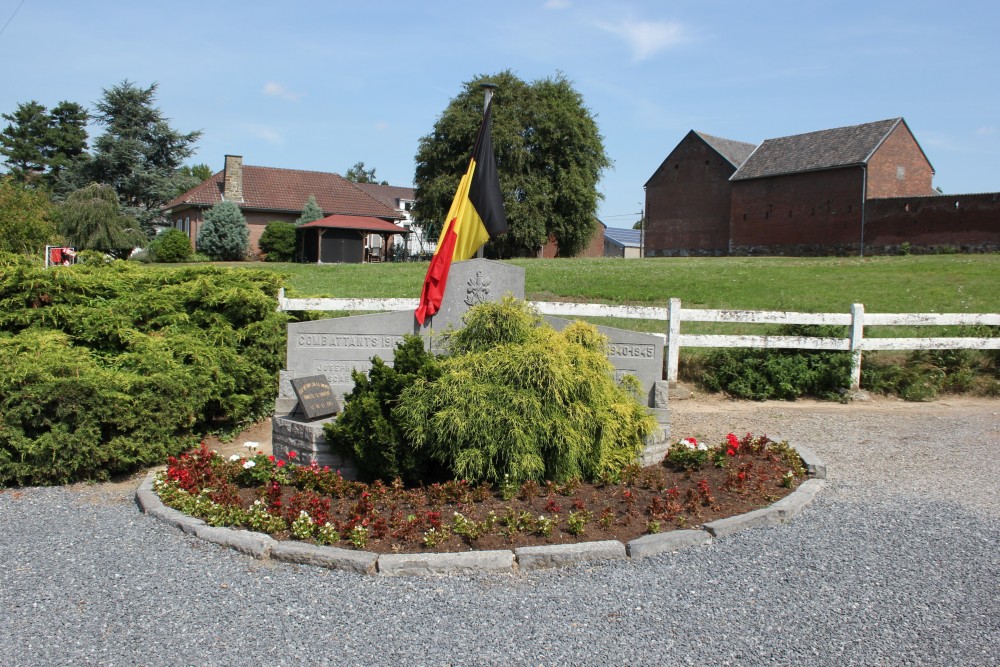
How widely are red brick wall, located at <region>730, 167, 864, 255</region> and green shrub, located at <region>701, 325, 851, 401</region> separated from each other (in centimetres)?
3812

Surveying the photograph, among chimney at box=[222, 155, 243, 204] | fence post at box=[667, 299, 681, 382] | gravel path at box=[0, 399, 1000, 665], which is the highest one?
chimney at box=[222, 155, 243, 204]

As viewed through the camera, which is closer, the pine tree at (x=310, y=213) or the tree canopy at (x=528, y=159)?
the tree canopy at (x=528, y=159)

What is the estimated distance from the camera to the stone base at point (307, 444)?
643cm

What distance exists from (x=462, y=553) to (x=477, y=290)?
11.4ft

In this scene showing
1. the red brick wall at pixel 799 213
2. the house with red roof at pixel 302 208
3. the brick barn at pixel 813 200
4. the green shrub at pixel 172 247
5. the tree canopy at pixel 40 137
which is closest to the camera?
the green shrub at pixel 172 247

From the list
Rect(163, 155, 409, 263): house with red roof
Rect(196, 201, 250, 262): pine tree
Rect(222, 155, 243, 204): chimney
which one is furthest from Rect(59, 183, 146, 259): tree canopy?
Rect(222, 155, 243, 204): chimney

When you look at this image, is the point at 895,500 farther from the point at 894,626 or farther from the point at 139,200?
the point at 139,200

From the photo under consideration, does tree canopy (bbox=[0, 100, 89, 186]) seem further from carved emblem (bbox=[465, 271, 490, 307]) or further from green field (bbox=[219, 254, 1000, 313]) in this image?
carved emblem (bbox=[465, 271, 490, 307])

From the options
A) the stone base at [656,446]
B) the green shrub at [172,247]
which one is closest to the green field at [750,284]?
the stone base at [656,446]

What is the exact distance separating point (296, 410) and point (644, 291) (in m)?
13.1

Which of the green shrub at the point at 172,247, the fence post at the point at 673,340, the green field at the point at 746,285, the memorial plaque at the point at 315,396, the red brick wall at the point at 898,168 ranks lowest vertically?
the memorial plaque at the point at 315,396

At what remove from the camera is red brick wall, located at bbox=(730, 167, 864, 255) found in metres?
45.7

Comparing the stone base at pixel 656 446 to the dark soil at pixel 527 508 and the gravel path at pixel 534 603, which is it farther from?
the gravel path at pixel 534 603

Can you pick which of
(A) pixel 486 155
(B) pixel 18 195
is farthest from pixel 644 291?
(B) pixel 18 195
